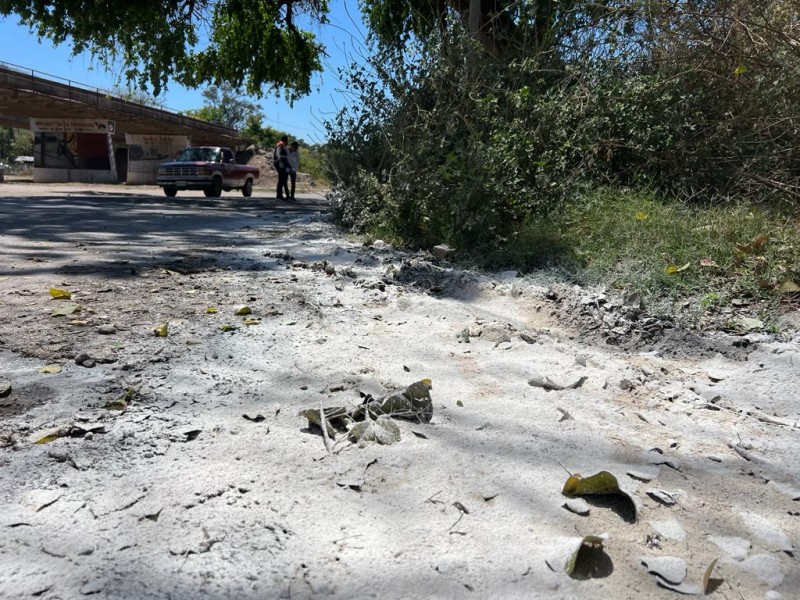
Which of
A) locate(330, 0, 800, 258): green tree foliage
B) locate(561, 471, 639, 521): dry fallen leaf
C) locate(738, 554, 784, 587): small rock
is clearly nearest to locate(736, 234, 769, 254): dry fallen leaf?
locate(330, 0, 800, 258): green tree foliage

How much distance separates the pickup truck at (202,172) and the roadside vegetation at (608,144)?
14.1 meters

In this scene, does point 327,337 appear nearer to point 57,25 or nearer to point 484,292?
point 484,292

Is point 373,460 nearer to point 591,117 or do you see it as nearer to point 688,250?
point 688,250

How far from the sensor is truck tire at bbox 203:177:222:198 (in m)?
20.9

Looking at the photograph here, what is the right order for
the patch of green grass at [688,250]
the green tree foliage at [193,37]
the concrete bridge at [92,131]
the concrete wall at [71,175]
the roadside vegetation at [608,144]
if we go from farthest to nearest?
the concrete wall at [71,175], the concrete bridge at [92,131], the green tree foliage at [193,37], the roadside vegetation at [608,144], the patch of green grass at [688,250]

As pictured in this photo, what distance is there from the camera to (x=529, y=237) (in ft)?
17.9

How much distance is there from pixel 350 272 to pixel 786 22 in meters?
4.70

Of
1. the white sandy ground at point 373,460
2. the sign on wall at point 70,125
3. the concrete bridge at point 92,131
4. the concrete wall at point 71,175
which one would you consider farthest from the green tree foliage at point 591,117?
the concrete wall at point 71,175

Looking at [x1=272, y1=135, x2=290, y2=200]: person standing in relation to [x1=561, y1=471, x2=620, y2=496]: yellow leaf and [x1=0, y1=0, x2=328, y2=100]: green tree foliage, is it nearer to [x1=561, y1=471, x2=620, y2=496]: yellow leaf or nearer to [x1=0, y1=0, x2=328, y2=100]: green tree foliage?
[x1=0, y1=0, x2=328, y2=100]: green tree foliage

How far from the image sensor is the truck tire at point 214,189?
68.6 feet

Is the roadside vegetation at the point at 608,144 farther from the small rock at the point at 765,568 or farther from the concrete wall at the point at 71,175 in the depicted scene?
the concrete wall at the point at 71,175

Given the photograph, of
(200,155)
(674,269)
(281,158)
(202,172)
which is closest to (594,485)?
(674,269)

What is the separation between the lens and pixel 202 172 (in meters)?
20.5

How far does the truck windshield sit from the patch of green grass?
17753 millimetres
